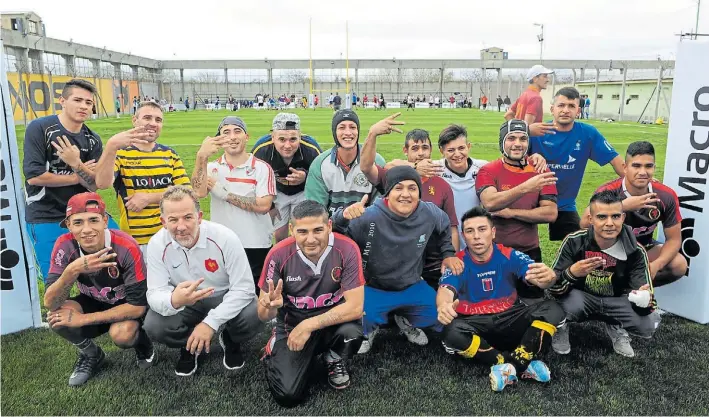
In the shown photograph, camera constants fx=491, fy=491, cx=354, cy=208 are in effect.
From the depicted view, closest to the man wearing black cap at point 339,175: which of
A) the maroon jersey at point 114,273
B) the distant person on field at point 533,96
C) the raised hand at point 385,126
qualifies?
the raised hand at point 385,126

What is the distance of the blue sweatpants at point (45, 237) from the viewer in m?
4.28

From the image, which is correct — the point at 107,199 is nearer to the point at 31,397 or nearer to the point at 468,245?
the point at 31,397

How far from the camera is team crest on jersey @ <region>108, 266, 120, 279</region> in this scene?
3.70m

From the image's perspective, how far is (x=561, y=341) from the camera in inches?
157

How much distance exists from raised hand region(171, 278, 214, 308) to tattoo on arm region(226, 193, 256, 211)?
112 centimetres

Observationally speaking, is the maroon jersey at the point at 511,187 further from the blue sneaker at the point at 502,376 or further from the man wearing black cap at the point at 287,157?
the man wearing black cap at the point at 287,157

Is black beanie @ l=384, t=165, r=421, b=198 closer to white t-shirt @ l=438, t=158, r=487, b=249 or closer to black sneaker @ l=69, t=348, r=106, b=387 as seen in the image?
white t-shirt @ l=438, t=158, r=487, b=249

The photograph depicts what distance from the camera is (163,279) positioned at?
12.1ft

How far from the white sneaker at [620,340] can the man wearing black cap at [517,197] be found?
0.61 meters

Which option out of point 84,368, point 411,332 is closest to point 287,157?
point 411,332

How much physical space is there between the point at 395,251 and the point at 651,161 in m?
2.38

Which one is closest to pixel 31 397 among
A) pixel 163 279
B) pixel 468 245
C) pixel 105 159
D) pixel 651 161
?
pixel 163 279

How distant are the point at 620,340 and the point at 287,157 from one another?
337 centimetres

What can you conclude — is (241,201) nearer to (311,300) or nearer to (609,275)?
(311,300)
